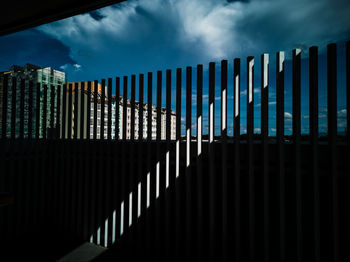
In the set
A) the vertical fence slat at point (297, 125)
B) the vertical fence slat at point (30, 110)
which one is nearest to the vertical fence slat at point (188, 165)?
the vertical fence slat at point (297, 125)

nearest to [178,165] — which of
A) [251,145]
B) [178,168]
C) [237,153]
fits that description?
[178,168]

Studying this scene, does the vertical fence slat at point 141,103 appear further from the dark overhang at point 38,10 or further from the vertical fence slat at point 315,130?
the vertical fence slat at point 315,130

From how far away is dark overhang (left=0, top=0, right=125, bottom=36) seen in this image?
2.29 m

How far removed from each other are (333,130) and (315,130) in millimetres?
126

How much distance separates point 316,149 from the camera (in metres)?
1.60

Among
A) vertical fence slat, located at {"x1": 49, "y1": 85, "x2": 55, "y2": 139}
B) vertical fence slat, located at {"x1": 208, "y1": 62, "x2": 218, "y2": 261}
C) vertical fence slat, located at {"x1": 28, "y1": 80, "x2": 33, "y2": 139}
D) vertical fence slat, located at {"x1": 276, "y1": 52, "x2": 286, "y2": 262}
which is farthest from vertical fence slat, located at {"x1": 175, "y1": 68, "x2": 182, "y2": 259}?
vertical fence slat, located at {"x1": 28, "y1": 80, "x2": 33, "y2": 139}

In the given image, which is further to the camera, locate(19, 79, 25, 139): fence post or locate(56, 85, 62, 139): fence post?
locate(56, 85, 62, 139): fence post

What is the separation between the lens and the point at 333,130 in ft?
5.06

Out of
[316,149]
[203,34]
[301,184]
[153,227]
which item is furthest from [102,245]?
[203,34]

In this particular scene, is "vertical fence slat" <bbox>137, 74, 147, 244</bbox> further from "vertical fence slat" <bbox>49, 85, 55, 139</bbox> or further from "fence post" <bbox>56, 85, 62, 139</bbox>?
"vertical fence slat" <bbox>49, 85, 55, 139</bbox>

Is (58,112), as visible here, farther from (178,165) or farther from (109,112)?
(178,165)

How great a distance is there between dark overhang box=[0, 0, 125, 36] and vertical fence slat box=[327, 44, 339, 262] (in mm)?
2472

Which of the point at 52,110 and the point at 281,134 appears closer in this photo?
the point at 281,134

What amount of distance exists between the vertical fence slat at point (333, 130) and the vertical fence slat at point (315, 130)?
92 millimetres
